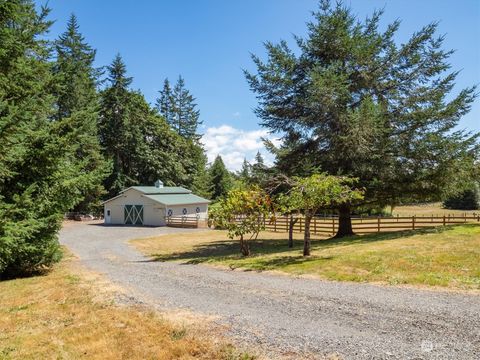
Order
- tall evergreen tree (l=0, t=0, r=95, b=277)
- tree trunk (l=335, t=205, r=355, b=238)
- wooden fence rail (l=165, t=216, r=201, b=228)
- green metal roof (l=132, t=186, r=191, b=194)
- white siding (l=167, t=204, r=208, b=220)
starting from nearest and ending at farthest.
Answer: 1. tall evergreen tree (l=0, t=0, r=95, b=277)
2. tree trunk (l=335, t=205, r=355, b=238)
3. wooden fence rail (l=165, t=216, r=201, b=228)
4. white siding (l=167, t=204, r=208, b=220)
5. green metal roof (l=132, t=186, r=191, b=194)

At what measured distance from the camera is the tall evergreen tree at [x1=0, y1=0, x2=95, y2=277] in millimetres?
12875

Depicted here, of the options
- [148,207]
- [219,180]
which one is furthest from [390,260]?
[219,180]

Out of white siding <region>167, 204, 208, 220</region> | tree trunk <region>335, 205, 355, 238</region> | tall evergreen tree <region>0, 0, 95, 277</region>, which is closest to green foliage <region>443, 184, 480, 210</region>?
white siding <region>167, 204, 208, 220</region>

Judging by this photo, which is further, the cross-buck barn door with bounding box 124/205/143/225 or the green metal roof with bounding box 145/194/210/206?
the cross-buck barn door with bounding box 124/205/143/225

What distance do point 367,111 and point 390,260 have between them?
27.8 feet

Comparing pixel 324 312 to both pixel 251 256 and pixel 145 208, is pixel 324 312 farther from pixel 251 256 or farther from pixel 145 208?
pixel 145 208

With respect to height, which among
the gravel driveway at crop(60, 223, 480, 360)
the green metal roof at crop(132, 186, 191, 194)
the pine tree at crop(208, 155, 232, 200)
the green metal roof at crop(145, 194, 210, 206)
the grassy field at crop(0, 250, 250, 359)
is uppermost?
the pine tree at crop(208, 155, 232, 200)

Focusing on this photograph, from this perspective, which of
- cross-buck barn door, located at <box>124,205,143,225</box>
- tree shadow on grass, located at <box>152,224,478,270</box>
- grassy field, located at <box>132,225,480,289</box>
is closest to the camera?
grassy field, located at <box>132,225,480,289</box>

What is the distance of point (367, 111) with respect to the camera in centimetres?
1864

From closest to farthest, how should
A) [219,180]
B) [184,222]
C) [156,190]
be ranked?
[184,222] < [156,190] < [219,180]

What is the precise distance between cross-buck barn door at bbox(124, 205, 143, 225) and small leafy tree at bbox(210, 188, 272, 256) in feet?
87.9

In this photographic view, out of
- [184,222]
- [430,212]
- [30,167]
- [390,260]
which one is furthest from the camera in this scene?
[430,212]

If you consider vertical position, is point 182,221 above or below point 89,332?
above

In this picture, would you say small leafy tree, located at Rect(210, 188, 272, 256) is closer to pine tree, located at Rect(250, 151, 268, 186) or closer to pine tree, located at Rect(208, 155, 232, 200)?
pine tree, located at Rect(250, 151, 268, 186)
